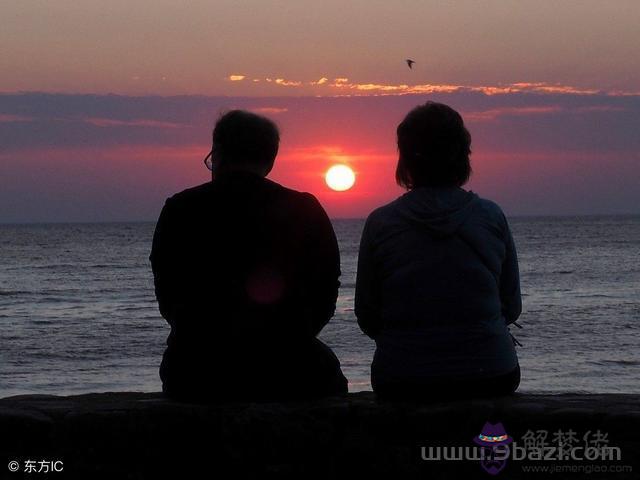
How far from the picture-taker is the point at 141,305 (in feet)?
95.4

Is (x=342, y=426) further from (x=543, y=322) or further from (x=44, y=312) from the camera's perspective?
(x=44, y=312)

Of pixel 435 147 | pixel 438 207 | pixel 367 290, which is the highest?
pixel 435 147

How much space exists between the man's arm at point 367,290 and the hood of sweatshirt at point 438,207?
155mm

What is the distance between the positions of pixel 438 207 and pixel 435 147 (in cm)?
23

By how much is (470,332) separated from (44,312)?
24926mm

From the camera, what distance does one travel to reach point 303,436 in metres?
3.21

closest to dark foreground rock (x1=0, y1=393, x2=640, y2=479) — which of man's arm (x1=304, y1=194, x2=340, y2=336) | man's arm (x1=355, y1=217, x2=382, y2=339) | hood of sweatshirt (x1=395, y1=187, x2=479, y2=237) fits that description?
man's arm (x1=355, y1=217, x2=382, y2=339)

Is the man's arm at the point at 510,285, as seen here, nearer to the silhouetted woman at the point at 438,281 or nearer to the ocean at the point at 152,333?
the silhouetted woman at the point at 438,281

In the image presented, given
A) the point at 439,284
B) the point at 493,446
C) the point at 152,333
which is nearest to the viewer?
the point at 493,446

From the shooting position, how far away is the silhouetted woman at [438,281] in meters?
3.29

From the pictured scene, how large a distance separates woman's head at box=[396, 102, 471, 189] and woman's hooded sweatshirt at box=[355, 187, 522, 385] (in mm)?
70

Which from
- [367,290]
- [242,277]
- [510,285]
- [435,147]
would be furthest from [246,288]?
[510,285]

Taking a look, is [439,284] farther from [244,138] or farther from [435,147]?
[244,138]

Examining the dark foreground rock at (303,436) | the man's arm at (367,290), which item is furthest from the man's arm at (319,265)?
the dark foreground rock at (303,436)
